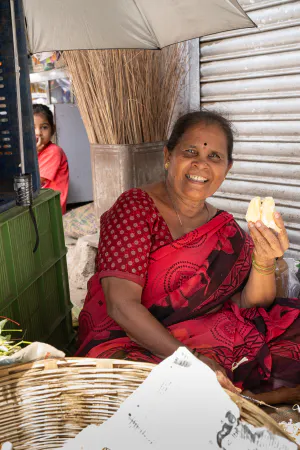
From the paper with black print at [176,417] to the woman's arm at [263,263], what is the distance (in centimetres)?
92

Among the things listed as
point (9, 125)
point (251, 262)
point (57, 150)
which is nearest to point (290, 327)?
point (251, 262)

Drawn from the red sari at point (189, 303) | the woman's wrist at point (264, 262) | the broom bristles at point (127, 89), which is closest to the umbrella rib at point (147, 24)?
the broom bristles at point (127, 89)

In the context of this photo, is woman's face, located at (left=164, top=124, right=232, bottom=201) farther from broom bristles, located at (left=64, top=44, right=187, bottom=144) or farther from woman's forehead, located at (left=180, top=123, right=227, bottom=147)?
broom bristles, located at (left=64, top=44, right=187, bottom=144)

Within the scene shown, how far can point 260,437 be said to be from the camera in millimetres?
960

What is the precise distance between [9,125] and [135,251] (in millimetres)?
804

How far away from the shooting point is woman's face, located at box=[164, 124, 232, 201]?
2.05 m

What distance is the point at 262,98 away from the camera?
3309 mm

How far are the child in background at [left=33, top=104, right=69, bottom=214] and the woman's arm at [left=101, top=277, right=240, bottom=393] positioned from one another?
3.40 m

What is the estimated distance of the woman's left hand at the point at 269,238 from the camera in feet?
6.07

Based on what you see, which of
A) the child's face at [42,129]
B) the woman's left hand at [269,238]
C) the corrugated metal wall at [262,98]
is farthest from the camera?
the child's face at [42,129]

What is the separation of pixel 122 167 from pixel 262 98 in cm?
109

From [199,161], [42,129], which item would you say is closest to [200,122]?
[199,161]

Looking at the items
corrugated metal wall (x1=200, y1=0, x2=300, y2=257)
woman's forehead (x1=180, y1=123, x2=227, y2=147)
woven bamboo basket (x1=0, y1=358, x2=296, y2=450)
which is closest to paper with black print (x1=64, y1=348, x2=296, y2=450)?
woven bamboo basket (x1=0, y1=358, x2=296, y2=450)

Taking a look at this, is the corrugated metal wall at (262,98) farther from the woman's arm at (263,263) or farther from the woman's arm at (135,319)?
the woman's arm at (135,319)
